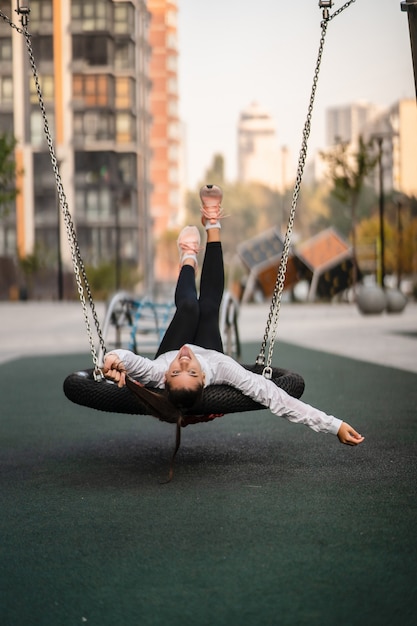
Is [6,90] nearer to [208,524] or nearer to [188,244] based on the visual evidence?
[188,244]

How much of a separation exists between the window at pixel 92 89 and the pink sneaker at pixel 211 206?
162 ft

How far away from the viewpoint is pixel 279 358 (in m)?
11.5

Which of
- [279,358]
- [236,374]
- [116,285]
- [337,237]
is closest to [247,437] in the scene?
Result: [236,374]

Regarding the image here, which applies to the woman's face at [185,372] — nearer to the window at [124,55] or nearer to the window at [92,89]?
the window at [92,89]

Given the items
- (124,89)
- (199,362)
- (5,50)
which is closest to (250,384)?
(199,362)

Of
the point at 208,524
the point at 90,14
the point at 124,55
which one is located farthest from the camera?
the point at 124,55

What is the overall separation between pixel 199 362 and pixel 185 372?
0.20m

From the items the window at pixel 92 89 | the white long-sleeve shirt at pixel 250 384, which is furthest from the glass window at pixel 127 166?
the white long-sleeve shirt at pixel 250 384

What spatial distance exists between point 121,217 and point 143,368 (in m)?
51.7

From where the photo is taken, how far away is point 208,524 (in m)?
3.78

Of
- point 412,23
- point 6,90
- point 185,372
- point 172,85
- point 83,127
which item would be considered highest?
point 172,85

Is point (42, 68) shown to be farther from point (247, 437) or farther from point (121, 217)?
point (247, 437)

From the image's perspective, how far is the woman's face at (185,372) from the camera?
429cm

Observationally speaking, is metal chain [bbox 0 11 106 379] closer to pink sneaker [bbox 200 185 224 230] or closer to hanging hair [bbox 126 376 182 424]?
hanging hair [bbox 126 376 182 424]
